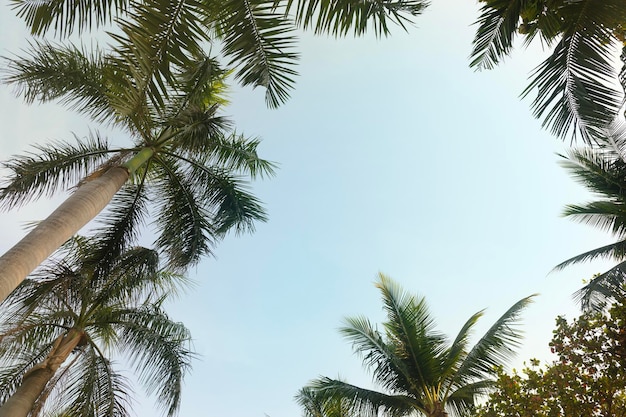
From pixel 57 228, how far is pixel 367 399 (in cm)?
905

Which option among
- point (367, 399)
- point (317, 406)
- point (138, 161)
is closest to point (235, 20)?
point (138, 161)

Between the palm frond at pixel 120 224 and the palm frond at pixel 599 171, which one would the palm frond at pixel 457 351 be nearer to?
the palm frond at pixel 599 171

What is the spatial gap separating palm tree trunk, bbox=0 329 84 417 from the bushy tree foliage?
832cm

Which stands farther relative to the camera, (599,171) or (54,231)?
(599,171)

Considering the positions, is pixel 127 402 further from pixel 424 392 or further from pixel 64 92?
pixel 424 392

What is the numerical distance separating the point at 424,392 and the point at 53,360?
8742mm

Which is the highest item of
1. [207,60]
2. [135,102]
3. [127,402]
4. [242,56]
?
[207,60]

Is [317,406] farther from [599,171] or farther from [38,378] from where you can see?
[599,171]

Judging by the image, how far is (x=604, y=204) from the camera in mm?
12414

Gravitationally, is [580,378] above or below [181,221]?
below

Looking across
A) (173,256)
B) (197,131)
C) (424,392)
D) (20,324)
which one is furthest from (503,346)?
(20,324)

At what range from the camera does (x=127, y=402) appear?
9.14m

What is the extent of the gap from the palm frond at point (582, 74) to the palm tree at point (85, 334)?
7.86 m

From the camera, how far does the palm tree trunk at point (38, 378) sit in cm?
780
